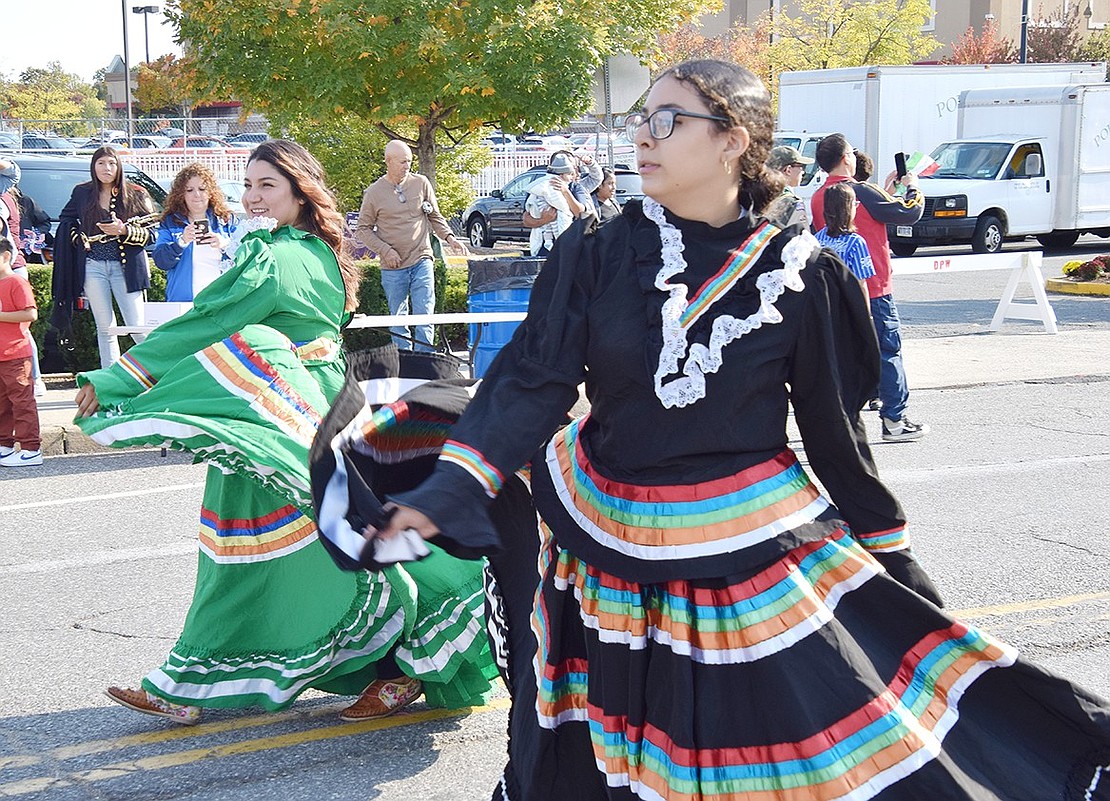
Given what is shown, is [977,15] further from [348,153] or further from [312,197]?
[312,197]

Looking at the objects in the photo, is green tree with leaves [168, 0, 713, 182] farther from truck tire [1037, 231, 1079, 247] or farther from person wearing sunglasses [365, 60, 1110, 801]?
truck tire [1037, 231, 1079, 247]

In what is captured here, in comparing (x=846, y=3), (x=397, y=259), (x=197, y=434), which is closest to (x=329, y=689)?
(x=197, y=434)

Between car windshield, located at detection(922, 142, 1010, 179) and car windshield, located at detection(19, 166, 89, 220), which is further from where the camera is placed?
car windshield, located at detection(922, 142, 1010, 179)

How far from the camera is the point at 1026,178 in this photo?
901 inches

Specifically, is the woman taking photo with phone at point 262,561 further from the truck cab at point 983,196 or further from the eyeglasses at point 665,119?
the truck cab at point 983,196

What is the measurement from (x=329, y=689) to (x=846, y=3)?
136ft

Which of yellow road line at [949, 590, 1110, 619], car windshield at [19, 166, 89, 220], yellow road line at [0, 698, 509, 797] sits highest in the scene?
car windshield at [19, 166, 89, 220]

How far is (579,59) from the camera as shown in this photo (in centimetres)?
1404

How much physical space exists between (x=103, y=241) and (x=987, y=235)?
638 inches

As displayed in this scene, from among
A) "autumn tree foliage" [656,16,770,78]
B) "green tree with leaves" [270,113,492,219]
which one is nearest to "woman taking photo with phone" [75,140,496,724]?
"green tree with leaves" [270,113,492,219]

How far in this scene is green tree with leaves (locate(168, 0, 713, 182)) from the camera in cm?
1379

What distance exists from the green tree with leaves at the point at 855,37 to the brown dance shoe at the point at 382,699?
36988mm

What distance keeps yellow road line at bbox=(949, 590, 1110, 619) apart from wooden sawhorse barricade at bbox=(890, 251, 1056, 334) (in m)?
6.38

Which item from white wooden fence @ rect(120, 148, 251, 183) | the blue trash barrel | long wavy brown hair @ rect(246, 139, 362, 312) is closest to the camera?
long wavy brown hair @ rect(246, 139, 362, 312)
